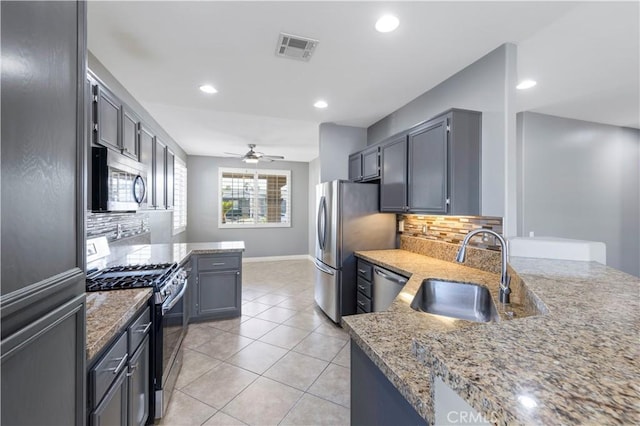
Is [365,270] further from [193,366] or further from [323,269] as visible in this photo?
[193,366]

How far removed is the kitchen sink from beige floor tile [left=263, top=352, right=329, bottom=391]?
3.72 feet

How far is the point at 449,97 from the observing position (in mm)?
2688

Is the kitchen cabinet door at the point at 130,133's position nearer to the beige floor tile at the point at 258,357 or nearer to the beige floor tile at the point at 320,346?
the beige floor tile at the point at 258,357

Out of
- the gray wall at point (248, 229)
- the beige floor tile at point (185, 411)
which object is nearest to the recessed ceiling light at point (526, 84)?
the beige floor tile at point (185, 411)

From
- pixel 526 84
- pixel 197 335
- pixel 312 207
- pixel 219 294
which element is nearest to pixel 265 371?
pixel 197 335

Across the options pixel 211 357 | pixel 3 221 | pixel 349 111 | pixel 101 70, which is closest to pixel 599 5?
pixel 349 111

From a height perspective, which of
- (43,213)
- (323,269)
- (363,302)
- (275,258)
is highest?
(43,213)

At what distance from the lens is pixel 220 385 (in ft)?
7.27

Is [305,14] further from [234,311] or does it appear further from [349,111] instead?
[234,311]

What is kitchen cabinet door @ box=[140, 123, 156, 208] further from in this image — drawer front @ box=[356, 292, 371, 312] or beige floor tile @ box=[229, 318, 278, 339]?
drawer front @ box=[356, 292, 371, 312]

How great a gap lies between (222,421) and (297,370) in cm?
74

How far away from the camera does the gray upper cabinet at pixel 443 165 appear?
2303 millimetres

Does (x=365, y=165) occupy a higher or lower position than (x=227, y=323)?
higher

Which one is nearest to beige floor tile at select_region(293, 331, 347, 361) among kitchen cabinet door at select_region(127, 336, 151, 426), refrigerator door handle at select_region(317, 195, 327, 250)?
refrigerator door handle at select_region(317, 195, 327, 250)
